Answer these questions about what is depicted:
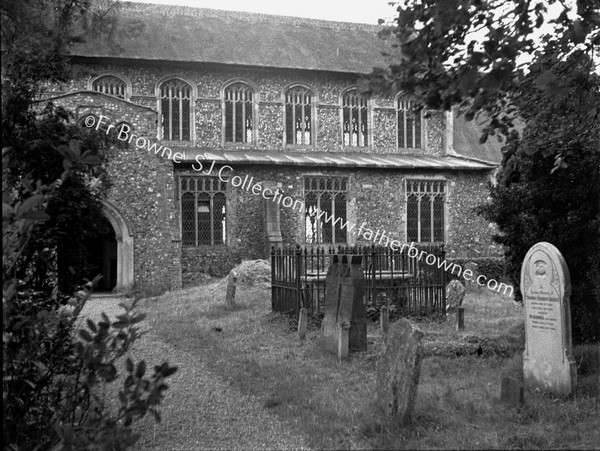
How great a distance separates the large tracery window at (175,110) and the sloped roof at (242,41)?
105 cm

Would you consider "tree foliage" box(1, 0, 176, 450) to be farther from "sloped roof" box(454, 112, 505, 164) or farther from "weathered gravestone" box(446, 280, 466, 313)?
"sloped roof" box(454, 112, 505, 164)

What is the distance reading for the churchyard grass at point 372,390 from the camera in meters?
5.19

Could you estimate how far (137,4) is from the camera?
83.3 feet

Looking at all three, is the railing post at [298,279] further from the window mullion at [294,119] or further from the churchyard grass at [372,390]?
the window mullion at [294,119]

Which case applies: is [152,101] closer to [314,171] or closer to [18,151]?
[314,171]

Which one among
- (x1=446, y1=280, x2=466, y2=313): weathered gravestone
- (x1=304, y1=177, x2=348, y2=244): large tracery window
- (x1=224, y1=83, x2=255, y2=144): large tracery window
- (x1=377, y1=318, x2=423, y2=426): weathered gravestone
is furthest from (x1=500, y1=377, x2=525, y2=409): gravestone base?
(x1=224, y1=83, x2=255, y2=144): large tracery window

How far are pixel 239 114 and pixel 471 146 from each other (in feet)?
33.3

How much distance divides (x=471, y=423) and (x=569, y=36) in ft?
11.6

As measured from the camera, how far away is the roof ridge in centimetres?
2535

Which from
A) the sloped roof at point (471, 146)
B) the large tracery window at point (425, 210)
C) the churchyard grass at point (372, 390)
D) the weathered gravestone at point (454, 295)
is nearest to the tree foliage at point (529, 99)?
the churchyard grass at point (372, 390)

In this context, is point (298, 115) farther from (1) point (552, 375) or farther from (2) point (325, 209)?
(1) point (552, 375)

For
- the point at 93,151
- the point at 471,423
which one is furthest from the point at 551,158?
the point at 93,151

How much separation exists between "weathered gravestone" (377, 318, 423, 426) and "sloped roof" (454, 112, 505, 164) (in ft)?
68.4

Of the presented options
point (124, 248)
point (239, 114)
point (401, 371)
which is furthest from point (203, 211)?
point (401, 371)
